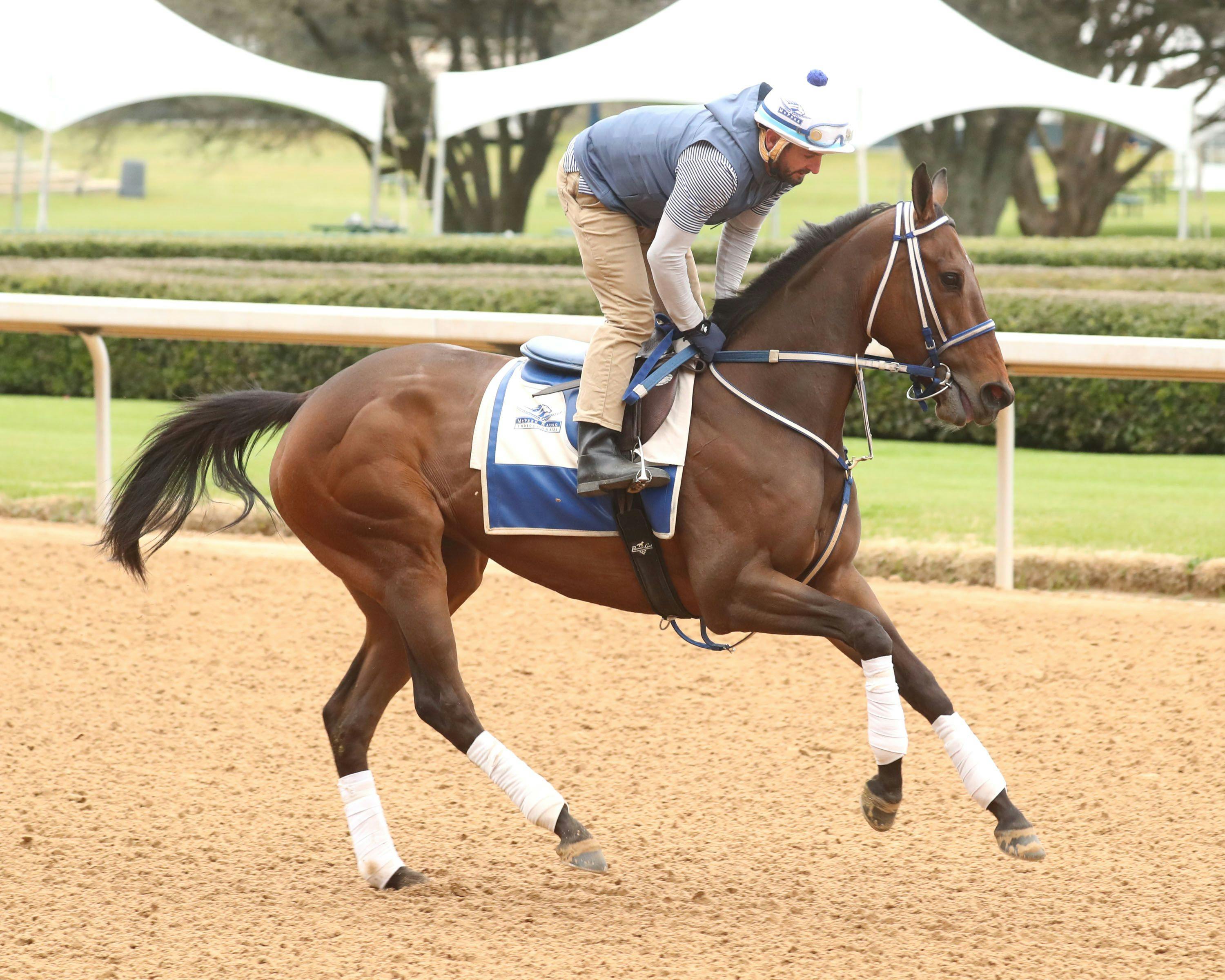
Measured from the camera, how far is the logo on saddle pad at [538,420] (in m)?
3.85

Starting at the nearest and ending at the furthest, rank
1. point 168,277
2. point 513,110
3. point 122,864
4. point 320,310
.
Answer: point 122,864, point 320,310, point 168,277, point 513,110

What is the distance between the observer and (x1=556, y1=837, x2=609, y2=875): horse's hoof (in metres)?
3.69

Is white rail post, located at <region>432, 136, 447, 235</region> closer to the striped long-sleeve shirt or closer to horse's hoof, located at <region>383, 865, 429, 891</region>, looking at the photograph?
the striped long-sleeve shirt

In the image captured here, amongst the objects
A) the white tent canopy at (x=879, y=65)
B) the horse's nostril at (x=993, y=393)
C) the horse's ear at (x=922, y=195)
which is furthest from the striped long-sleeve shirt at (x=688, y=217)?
the white tent canopy at (x=879, y=65)

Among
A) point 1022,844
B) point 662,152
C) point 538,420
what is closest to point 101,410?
point 538,420

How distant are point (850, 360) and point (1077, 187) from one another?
27320mm

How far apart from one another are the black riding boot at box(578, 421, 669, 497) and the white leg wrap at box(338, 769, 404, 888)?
0.99m

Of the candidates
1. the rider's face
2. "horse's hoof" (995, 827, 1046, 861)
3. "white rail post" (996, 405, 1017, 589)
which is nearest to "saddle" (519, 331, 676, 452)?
the rider's face

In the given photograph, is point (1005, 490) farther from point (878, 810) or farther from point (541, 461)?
point (541, 461)

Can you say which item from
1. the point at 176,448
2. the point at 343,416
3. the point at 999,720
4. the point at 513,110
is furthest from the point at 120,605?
the point at 513,110

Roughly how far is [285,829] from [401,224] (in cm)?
2572

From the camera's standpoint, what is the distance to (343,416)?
4.02 m

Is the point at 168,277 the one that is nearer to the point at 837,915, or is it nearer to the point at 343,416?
the point at 343,416

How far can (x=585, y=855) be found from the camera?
12.1 ft
